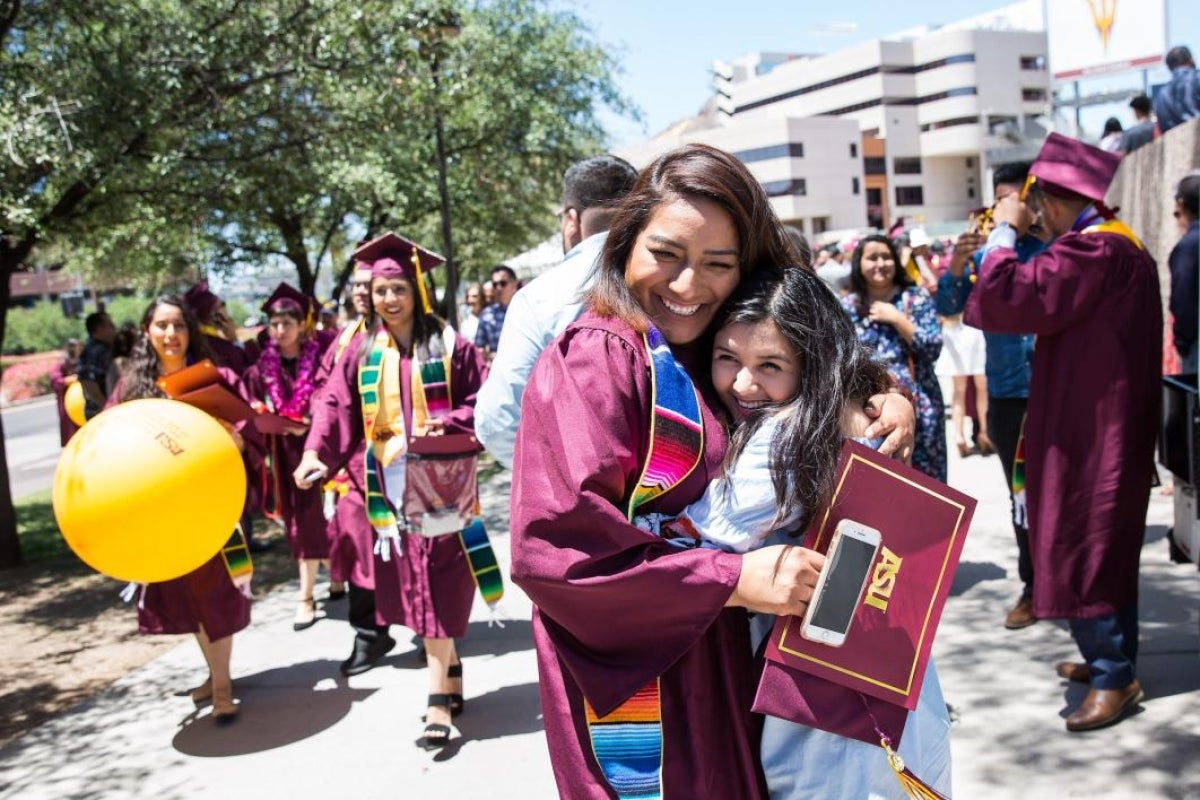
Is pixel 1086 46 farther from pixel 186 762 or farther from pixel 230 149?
pixel 186 762

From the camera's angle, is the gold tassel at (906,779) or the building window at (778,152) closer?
the gold tassel at (906,779)

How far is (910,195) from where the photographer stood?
335ft

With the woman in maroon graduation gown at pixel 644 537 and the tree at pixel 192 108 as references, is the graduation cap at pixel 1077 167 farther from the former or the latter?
the tree at pixel 192 108

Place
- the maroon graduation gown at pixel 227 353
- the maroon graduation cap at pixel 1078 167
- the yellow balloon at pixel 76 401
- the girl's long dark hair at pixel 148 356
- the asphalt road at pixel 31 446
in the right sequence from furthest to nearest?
the asphalt road at pixel 31 446
the yellow balloon at pixel 76 401
the maroon graduation gown at pixel 227 353
the girl's long dark hair at pixel 148 356
the maroon graduation cap at pixel 1078 167

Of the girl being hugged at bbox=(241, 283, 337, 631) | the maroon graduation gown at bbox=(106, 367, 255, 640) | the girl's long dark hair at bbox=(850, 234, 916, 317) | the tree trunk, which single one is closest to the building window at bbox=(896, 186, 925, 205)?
the tree trunk

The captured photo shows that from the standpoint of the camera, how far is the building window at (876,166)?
102 metres

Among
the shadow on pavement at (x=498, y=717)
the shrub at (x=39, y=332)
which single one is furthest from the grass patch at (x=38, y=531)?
the shrub at (x=39, y=332)

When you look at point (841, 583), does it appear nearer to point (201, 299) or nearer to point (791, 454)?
point (791, 454)

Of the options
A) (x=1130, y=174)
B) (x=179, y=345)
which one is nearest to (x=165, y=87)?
(x=179, y=345)

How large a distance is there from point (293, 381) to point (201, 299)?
0.97 metres

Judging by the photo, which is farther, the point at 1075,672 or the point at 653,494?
the point at 1075,672

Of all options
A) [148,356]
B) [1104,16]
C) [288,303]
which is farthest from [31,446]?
[1104,16]

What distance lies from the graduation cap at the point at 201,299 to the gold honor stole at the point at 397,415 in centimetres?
273

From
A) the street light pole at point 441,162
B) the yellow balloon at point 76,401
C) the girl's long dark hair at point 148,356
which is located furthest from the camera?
the street light pole at point 441,162
